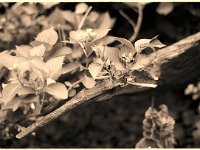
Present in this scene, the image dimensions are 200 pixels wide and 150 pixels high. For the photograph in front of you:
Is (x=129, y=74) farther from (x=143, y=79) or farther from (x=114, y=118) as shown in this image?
(x=114, y=118)

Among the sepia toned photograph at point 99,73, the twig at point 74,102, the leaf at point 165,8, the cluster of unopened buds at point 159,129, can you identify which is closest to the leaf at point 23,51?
the sepia toned photograph at point 99,73

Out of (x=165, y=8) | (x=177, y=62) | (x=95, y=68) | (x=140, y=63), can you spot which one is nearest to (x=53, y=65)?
(x=95, y=68)

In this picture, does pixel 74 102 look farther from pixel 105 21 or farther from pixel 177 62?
pixel 105 21

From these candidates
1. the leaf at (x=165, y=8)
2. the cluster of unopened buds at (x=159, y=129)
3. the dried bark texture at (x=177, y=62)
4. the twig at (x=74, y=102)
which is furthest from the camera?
the leaf at (x=165, y=8)

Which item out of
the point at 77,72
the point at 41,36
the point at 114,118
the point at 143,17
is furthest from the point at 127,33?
the point at 41,36

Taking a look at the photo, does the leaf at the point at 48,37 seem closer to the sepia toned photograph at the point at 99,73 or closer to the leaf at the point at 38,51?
the sepia toned photograph at the point at 99,73

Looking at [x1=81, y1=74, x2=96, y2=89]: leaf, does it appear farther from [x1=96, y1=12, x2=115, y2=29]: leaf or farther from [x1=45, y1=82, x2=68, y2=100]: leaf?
[x1=96, y1=12, x2=115, y2=29]: leaf

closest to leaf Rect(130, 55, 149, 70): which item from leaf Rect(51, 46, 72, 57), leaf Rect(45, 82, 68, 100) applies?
leaf Rect(45, 82, 68, 100)

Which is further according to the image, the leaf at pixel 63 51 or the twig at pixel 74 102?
the leaf at pixel 63 51
